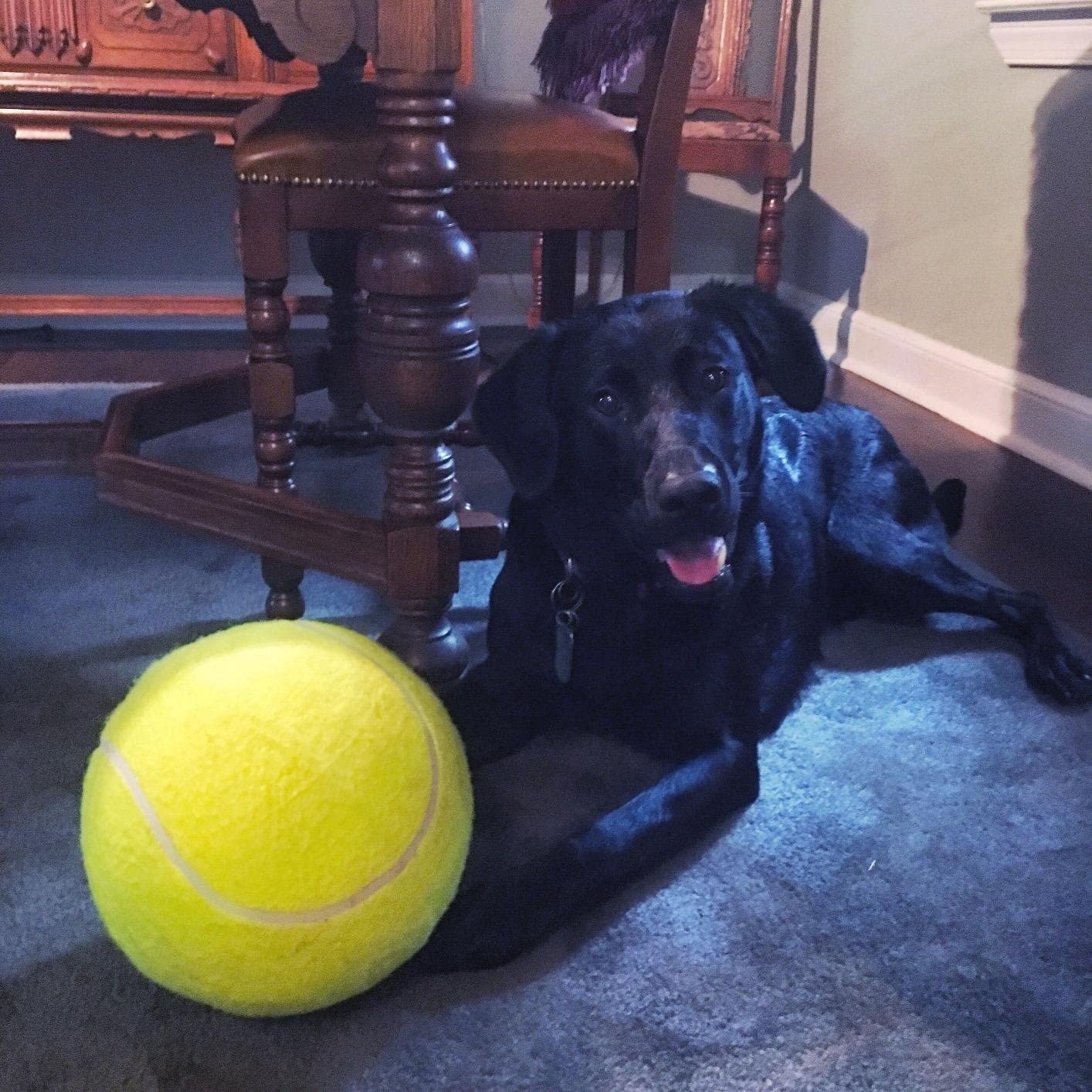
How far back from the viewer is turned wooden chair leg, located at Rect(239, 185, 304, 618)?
A: 51.6 inches

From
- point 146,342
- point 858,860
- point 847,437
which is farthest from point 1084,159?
point 146,342

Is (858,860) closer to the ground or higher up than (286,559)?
closer to the ground

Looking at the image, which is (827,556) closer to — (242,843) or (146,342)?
(242,843)

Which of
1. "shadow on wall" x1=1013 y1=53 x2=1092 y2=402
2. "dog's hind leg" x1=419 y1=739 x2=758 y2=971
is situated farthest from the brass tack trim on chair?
"shadow on wall" x1=1013 y1=53 x2=1092 y2=402

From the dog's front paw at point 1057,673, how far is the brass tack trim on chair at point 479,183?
0.76 meters

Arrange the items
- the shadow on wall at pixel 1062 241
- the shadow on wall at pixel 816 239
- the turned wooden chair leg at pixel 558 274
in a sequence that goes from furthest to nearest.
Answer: the shadow on wall at pixel 816 239 < the shadow on wall at pixel 1062 241 < the turned wooden chair leg at pixel 558 274

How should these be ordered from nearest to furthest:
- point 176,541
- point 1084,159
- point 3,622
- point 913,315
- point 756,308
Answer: point 756,308 → point 3,622 → point 176,541 → point 1084,159 → point 913,315

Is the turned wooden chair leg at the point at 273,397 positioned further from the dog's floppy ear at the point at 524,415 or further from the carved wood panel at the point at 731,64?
the carved wood panel at the point at 731,64

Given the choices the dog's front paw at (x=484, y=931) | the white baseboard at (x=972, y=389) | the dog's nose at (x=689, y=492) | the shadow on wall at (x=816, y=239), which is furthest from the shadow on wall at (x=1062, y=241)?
the dog's front paw at (x=484, y=931)

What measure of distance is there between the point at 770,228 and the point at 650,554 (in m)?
1.95

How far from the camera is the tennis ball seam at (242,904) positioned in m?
0.68

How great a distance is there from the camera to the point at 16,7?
2.33m

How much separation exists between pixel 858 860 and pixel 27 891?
71 cm

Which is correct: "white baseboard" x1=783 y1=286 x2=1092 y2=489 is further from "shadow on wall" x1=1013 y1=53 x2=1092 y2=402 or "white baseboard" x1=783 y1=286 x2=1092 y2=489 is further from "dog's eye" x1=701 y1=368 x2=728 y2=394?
"dog's eye" x1=701 y1=368 x2=728 y2=394
